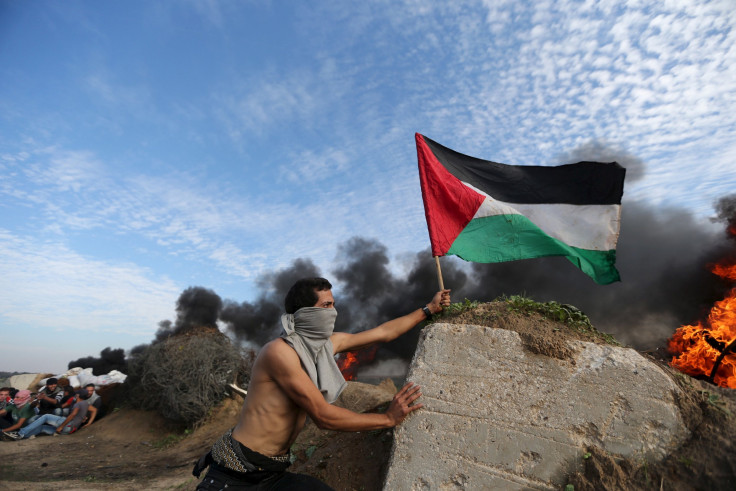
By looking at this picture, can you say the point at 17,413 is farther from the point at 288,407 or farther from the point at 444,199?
the point at 444,199

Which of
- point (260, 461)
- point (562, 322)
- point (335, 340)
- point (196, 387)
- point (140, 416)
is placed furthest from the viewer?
point (140, 416)

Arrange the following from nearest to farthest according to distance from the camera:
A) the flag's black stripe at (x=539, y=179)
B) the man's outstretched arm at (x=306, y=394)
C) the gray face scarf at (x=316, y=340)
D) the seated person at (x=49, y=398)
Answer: the man's outstretched arm at (x=306, y=394) → the gray face scarf at (x=316, y=340) → the flag's black stripe at (x=539, y=179) → the seated person at (x=49, y=398)

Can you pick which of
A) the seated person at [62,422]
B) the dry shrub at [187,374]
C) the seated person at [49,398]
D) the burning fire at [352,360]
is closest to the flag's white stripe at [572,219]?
the burning fire at [352,360]

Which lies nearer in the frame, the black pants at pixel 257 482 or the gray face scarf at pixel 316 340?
the black pants at pixel 257 482

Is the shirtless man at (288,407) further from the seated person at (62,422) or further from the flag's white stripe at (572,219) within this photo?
the seated person at (62,422)

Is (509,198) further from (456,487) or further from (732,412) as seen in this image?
(456,487)

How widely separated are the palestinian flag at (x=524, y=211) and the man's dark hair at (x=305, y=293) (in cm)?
157

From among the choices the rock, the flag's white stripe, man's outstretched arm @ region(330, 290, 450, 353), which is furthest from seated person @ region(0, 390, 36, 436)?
the flag's white stripe

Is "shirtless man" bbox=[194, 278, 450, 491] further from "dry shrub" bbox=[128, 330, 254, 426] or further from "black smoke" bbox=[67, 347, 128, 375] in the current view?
"black smoke" bbox=[67, 347, 128, 375]

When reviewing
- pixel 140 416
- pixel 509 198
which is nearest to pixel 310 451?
pixel 509 198

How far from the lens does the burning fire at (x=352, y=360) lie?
15.1 meters

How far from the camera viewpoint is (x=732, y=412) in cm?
337

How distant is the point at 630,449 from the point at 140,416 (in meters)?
14.9

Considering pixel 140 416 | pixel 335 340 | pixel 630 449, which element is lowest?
pixel 140 416
